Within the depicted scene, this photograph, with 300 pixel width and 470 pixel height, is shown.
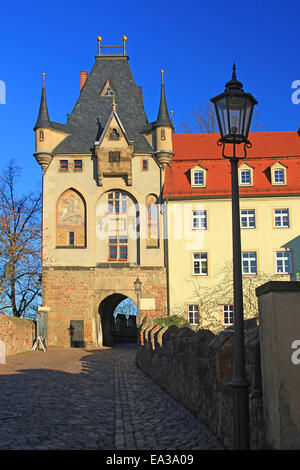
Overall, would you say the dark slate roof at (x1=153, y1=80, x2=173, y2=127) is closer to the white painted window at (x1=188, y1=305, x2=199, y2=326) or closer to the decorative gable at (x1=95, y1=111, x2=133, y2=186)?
the decorative gable at (x1=95, y1=111, x2=133, y2=186)

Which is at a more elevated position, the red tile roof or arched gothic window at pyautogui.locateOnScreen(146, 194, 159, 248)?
the red tile roof

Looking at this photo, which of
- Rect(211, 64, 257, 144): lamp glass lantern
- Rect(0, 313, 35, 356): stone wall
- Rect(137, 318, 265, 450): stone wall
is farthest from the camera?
Rect(0, 313, 35, 356): stone wall

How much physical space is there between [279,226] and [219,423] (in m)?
28.0

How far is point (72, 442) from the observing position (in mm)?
7324

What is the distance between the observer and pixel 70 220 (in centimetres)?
3569

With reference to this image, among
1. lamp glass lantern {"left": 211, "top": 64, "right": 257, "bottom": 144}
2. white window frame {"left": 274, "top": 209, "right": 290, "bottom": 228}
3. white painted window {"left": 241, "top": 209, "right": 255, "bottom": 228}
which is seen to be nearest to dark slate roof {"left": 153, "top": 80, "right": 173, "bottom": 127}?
white painted window {"left": 241, "top": 209, "right": 255, "bottom": 228}

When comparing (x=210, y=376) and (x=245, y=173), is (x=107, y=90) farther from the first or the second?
(x=210, y=376)

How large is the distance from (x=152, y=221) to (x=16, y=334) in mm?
12391

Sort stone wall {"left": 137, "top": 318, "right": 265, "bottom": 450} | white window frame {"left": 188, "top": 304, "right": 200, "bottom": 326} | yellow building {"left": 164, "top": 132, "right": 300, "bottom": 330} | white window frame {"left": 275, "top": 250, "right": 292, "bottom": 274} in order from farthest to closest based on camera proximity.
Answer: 1. white window frame {"left": 188, "top": 304, "right": 200, "bottom": 326}
2. yellow building {"left": 164, "top": 132, "right": 300, "bottom": 330}
3. white window frame {"left": 275, "top": 250, "right": 292, "bottom": 274}
4. stone wall {"left": 137, "top": 318, "right": 265, "bottom": 450}

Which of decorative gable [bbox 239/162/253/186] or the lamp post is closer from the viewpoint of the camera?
the lamp post

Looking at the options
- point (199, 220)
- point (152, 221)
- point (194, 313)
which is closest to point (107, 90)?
point (152, 221)

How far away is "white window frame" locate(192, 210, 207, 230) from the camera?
34938mm

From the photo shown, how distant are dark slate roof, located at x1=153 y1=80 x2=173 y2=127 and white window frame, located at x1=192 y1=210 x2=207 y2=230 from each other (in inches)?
225

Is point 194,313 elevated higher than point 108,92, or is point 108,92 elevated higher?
point 108,92
